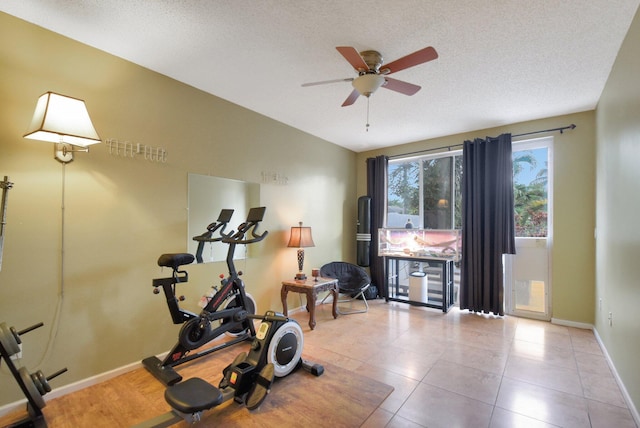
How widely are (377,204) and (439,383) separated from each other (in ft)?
10.8

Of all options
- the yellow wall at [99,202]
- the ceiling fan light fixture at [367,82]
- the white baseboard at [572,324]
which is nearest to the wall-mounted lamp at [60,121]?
the yellow wall at [99,202]

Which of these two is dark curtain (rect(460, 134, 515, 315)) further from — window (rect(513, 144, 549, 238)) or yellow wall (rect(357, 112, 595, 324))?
yellow wall (rect(357, 112, 595, 324))

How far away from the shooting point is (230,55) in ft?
8.34

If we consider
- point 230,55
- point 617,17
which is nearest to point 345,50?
point 230,55

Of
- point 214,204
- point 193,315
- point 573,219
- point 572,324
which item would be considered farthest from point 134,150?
point 572,324

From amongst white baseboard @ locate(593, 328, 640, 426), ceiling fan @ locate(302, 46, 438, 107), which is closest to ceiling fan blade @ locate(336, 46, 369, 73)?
ceiling fan @ locate(302, 46, 438, 107)

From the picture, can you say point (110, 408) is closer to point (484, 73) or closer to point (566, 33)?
point (484, 73)

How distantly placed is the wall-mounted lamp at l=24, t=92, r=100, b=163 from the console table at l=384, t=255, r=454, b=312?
413 centimetres

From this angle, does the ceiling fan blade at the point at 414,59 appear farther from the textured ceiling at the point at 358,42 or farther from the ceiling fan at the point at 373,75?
the textured ceiling at the point at 358,42

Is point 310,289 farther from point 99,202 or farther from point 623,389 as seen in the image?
point 623,389

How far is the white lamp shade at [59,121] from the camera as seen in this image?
193cm

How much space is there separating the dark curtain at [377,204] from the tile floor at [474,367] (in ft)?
3.75

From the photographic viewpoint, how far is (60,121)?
1969 mm

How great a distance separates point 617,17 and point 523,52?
21.4 inches
